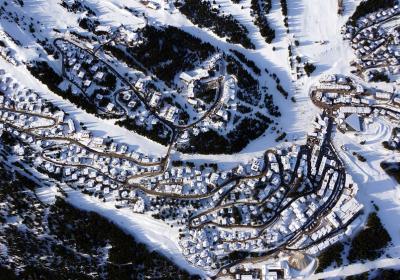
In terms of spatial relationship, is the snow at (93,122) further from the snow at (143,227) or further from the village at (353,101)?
the village at (353,101)

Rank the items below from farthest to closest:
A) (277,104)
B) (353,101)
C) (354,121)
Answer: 1. (353,101)
2. (277,104)
3. (354,121)

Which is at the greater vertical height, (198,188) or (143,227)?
(198,188)

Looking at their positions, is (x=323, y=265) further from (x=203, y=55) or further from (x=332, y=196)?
(x=203, y=55)

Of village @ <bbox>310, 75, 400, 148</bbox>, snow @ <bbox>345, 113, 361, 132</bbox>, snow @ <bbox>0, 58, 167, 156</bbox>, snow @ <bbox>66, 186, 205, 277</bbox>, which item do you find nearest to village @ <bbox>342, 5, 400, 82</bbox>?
village @ <bbox>310, 75, 400, 148</bbox>

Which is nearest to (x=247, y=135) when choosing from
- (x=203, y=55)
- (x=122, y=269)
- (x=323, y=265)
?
(x=203, y=55)

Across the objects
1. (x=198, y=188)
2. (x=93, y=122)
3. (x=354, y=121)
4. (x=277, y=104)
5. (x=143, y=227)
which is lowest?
(x=143, y=227)

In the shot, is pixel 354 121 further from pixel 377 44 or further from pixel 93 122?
pixel 93 122

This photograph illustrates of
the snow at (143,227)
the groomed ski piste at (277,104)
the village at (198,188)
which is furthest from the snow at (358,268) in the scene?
the snow at (143,227)

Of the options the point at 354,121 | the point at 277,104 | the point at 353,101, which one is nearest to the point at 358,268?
the point at 354,121
